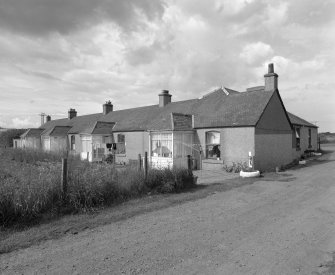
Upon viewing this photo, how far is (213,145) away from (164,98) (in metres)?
9.94

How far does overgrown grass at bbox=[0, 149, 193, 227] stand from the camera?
6496mm

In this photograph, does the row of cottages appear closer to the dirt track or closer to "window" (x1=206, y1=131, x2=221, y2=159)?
"window" (x1=206, y1=131, x2=221, y2=159)

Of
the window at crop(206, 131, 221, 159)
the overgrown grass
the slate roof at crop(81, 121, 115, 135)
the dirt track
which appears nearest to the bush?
the window at crop(206, 131, 221, 159)

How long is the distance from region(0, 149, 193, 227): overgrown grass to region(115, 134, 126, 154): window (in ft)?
49.7

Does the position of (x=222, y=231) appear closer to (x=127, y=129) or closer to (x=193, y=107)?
(x=193, y=107)

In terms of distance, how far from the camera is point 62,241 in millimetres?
5648

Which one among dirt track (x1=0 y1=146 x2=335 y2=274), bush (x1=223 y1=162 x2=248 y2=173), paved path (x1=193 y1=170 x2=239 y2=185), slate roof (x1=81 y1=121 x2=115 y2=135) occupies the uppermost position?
slate roof (x1=81 y1=121 x2=115 y2=135)

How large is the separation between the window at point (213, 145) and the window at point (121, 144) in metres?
9.07

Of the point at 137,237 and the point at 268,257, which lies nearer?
the point at 268,257

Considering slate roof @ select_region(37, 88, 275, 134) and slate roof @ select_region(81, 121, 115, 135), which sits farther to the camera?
slate roof @ select_region(81, 121, 115, 135)

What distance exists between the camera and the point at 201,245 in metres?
5.39

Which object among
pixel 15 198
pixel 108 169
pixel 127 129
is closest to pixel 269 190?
pixel 108 169

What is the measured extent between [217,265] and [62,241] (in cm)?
322

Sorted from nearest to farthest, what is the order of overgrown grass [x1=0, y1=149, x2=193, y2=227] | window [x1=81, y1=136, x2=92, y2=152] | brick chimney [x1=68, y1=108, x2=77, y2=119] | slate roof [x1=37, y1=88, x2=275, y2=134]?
1. overgrown grass [x1=0, y1=149, x2=193, y2=227]
2. slate roof [x1=37, y1=88, x2=275, y2=134]
3. window [x1=81, y1=136, x2=92, y2=152]
4. brick chimney [x1=68, y1=108, x2=77, y2=119]
